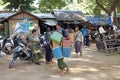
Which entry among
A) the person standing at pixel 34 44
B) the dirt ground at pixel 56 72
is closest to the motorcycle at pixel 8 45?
the dirt ground at pixel 56 72

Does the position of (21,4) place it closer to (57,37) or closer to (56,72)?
(56,72)

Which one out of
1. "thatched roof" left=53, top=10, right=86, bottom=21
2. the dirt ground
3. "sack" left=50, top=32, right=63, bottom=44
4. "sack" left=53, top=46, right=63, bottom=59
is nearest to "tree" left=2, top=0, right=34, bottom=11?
"thatched roof" left=53, top=10, right=86, bottom=21

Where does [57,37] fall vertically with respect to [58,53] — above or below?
above

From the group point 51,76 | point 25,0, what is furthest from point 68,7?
point 51,76

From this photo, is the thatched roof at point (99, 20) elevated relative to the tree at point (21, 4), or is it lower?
lower

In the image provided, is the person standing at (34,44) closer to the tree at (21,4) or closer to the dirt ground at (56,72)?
the dirt ground at (56,72)

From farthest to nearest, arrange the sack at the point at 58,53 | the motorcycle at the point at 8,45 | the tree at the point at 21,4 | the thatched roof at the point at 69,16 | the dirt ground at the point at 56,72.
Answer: the tree at the point at 21,4 → the thatched roof at the point at 69,16 → the motorcycle at the point at 8,45 → the sack at the point at 58,53 → the dirt ground at the point at 56,72

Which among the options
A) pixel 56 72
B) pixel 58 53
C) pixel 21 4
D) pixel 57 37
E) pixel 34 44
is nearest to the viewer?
pixel 58 53

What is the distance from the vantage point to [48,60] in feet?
38.0

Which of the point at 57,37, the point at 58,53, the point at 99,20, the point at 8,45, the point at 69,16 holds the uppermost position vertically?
the point at 69,16

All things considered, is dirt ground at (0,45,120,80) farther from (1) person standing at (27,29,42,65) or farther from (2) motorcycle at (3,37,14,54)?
(2) motorcycle at (3,37,14,54)

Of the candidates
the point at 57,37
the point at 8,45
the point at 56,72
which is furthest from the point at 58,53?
the point at 8,45

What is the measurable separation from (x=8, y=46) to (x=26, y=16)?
741cm

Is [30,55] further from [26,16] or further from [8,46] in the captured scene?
[26,16]
